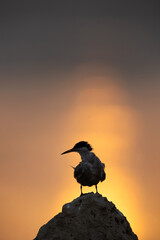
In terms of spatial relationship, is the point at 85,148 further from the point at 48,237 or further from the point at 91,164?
the point at 48,237

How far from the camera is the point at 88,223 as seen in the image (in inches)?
604

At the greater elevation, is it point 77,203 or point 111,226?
point 77,203

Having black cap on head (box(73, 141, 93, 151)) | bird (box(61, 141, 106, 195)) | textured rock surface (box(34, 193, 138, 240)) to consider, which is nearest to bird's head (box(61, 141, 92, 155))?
black cap on head (box(73, 141, 93, 151))

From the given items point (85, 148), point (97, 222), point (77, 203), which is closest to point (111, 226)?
point (97, 222)

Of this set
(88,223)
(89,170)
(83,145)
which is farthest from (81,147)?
(88,223)

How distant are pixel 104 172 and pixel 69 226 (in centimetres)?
310

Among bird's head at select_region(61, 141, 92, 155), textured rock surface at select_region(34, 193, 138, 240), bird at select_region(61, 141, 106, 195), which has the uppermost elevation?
bird's head at select_region(61, 141, 92, 155)

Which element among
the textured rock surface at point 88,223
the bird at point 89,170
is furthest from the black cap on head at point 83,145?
the textured rock surface at point 88,223

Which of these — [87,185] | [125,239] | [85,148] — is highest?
[85,148]

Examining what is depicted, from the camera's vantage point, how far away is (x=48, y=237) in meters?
15.5

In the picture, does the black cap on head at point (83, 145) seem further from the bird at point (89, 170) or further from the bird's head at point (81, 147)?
the bird at point (89, 170)

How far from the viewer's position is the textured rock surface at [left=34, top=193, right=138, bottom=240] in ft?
49.8

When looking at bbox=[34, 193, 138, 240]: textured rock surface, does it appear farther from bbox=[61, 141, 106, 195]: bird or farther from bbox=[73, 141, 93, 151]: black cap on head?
bbox=[73, 141, 93, 151]: black cap on head

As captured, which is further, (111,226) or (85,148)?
(85,148)
